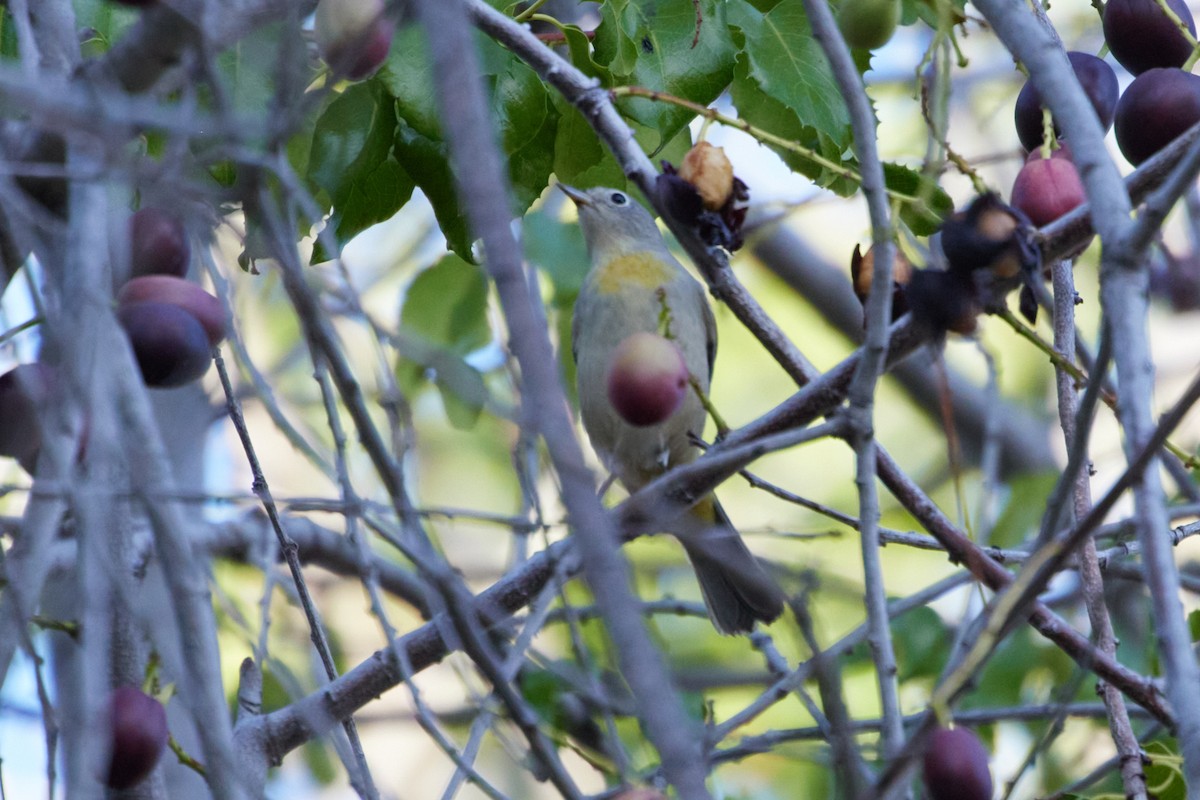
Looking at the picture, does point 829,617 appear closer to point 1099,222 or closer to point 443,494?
point 443,494

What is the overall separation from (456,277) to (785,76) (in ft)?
6.61

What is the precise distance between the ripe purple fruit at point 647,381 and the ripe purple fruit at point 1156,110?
3.11 feet

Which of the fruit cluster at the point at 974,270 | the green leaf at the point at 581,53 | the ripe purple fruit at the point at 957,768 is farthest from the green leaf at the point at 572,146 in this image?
the ripe purple fruit at the point at 957,768

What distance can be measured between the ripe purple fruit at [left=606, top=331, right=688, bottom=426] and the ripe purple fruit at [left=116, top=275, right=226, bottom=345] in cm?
69

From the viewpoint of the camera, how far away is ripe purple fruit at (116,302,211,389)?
222 centimetres

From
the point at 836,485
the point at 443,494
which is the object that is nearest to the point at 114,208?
the point at 443,494

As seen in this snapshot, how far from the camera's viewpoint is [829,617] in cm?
618

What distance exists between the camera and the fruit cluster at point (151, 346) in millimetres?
2221

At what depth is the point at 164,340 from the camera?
87.5 inches

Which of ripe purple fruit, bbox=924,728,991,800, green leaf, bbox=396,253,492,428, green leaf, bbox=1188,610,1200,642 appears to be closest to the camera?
ripe purple fruit, bbox=924,728,991,800

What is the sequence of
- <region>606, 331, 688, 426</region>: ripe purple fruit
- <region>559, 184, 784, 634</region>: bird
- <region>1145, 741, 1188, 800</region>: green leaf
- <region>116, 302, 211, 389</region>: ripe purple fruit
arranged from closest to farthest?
1. <region>116, 302, 211, 389</region>: ripe purple fruit
2. <region>606, 331, 688, 426</region>: ripe purple fruit
3. <region>1145, 741, 1188, 800</region>: green leaf
4. <region>559, 184, 784, 634</region>: bird

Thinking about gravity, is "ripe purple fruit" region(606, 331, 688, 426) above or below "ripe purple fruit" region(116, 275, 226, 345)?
below

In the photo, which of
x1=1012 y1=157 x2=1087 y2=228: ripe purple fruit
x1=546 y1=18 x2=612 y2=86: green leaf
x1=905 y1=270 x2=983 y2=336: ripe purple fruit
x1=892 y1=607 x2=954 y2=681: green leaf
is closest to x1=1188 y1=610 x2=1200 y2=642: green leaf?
x1=892 y1=607 x2=954 y2=681: green leaf

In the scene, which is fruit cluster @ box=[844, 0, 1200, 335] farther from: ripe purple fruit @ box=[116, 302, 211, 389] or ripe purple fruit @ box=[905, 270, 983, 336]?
ripe purple fruit @ box=[116, 302, 211, 389]
